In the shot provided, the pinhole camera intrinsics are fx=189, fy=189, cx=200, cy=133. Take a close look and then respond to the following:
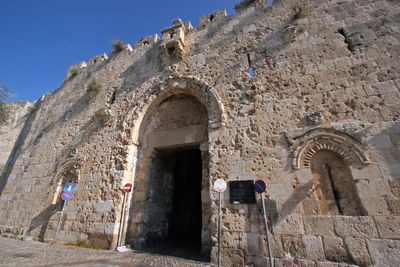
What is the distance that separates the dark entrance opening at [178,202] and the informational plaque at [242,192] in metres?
1.78

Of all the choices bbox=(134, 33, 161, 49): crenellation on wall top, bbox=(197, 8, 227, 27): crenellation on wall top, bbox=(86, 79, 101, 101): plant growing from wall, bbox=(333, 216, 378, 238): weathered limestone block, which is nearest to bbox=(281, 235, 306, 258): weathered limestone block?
bbox=(333, 216, 378, 238): weathered limestone block

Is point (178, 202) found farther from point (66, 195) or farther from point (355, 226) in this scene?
point (355, 226)

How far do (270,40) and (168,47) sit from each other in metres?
3.76

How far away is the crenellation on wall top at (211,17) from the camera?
739 cm

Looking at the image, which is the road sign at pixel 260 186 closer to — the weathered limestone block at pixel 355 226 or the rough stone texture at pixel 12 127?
the weathered limestone block at pixel 355 226

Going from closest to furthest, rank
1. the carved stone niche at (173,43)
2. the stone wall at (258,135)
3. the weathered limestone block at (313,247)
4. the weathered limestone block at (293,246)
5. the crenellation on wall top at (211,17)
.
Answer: the weathered limestone block at (313,247)
the weathered limestone block at (293,246)
the stone wall at (258,135)
the carved stone niche at (173,43)
the crenellation on wall top at (211,17)

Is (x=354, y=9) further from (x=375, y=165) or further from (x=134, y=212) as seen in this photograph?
(x=134, y=212)

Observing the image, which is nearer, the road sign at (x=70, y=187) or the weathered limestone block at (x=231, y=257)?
the weathered limestone block at (x=231, y=257)

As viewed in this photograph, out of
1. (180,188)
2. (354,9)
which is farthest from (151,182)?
(354,9)

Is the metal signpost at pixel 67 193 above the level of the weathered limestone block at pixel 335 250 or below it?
above

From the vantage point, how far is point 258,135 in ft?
16.4

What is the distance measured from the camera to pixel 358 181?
3.95m

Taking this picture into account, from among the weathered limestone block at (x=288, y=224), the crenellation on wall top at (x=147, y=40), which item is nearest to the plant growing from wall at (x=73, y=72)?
the crenellation on wall top at (x=147, y=40)

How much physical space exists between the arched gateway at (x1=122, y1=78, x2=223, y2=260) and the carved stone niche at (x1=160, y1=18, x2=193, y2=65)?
113 centimetres
